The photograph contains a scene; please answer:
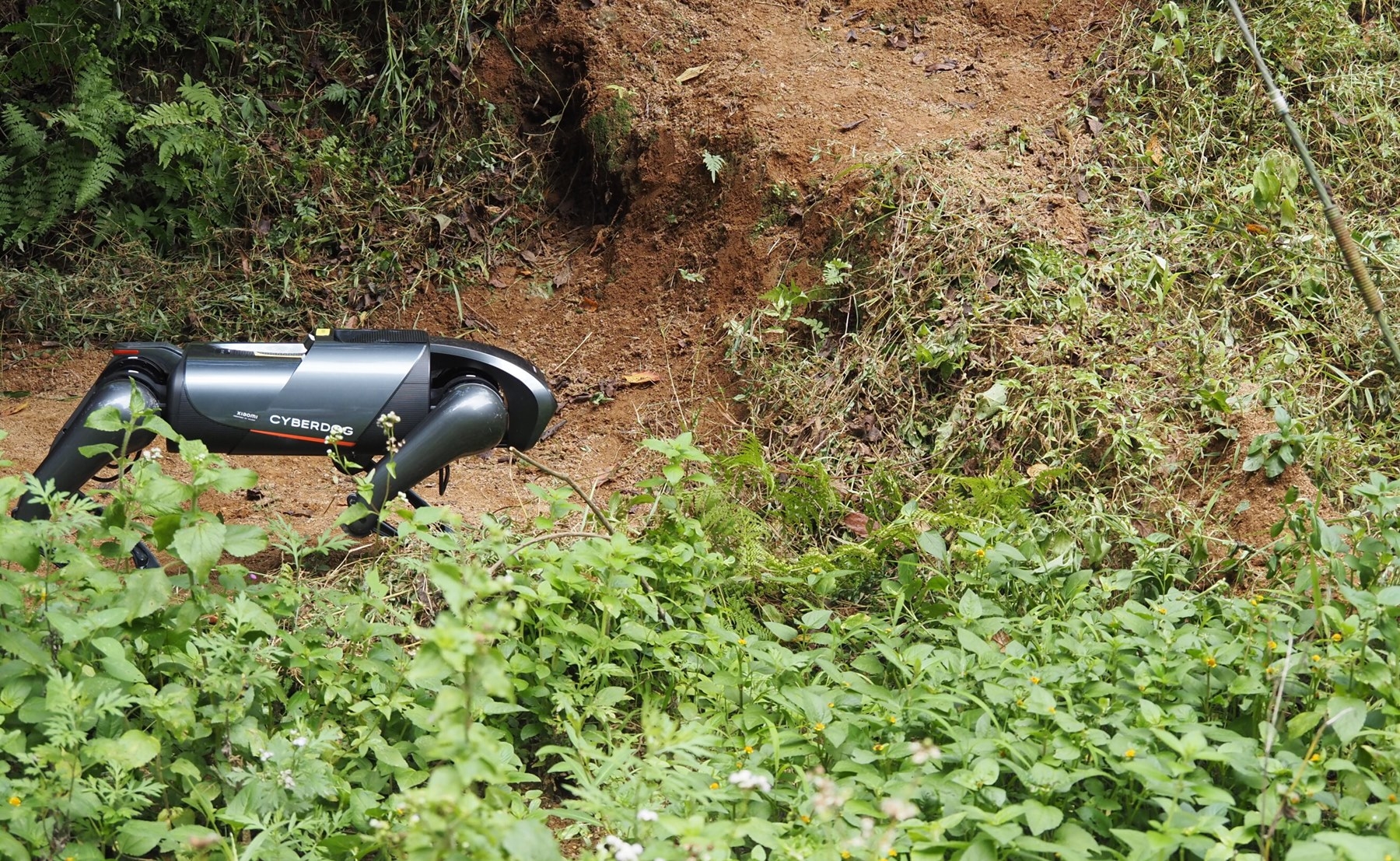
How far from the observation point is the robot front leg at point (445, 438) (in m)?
3.15

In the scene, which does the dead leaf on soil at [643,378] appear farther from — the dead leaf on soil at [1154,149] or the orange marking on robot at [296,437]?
the dead leaf on soil at [1154,149]

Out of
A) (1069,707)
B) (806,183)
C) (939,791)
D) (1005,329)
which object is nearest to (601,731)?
(939,791)

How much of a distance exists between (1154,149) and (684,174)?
2.02 meters

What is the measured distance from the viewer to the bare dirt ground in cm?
452

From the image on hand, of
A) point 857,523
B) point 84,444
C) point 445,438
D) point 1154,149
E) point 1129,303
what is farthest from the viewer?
point 1154,149

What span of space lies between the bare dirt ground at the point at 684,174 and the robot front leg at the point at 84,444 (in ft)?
3.28

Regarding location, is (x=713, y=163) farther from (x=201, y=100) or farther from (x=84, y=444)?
(x=84, y=444)

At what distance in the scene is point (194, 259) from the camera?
5.40m

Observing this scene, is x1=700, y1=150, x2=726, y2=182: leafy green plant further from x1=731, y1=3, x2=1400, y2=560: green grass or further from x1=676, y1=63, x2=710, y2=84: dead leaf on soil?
x1=731, y1=3, x2=1400, y2=560: green grass

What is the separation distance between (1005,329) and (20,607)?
10.4 ft

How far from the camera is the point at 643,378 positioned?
471 centimetres

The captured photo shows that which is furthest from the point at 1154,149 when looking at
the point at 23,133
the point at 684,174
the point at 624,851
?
the point at 23,133

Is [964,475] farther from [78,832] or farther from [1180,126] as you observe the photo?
[78,832]

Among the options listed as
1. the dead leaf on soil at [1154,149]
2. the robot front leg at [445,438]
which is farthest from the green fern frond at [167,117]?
the dead leaf on soil at [1154,149]
